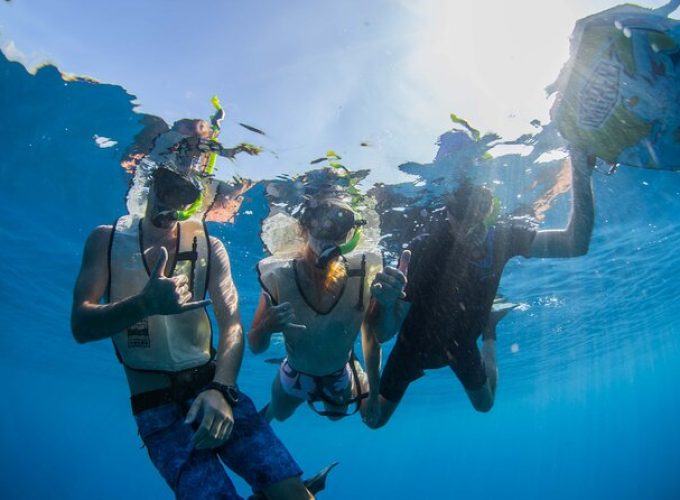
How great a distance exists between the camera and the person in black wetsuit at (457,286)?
20.9ft

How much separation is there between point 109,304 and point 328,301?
10.0ft

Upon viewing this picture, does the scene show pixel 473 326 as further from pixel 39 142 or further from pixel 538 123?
pixel 39 142

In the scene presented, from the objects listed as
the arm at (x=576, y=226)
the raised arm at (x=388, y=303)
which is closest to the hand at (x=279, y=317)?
the raised arm at (x=388, y=303)

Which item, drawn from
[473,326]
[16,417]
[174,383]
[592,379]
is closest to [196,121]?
[174,383]

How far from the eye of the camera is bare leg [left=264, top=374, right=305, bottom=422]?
711 cm

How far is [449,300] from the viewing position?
22.3 ft

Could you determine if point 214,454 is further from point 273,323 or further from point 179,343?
point 273,323

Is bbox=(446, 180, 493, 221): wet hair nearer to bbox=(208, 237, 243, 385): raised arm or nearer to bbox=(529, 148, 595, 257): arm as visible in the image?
bbox=(529, 148, 595, 257): arm

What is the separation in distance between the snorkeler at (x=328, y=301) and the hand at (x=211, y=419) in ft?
5.49

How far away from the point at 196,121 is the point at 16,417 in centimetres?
14906

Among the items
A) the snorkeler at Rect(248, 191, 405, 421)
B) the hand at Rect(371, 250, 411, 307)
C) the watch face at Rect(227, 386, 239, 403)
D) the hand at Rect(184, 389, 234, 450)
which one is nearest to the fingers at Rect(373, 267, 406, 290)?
the hand at Rect(371, 250, 411, 307)

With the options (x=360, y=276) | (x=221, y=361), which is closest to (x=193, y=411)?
(x=221, y=361)

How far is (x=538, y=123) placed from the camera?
8.39 meters

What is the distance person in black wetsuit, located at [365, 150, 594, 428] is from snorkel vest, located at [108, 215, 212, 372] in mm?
2719
